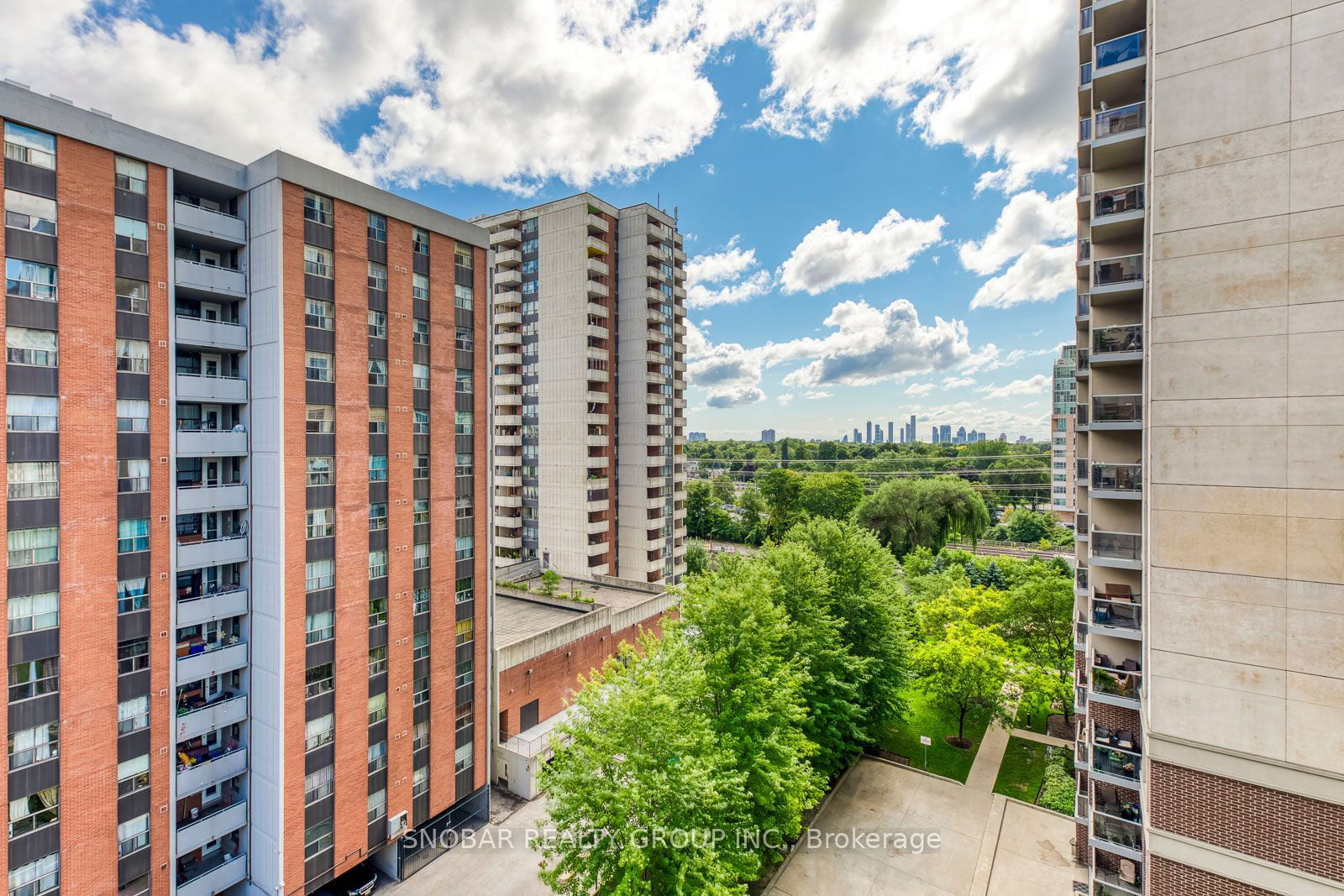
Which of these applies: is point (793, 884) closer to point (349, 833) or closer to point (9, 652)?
point (349, 833)

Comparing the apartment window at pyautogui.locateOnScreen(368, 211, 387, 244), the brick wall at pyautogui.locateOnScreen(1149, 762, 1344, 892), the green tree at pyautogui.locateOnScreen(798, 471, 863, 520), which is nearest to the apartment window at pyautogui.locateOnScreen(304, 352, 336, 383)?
the apartment window at pyautogui.locateOnScreen(368, 211, 387, 244)

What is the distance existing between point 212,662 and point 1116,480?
28286 millimetres

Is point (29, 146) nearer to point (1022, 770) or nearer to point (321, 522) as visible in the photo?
point (321, 522)

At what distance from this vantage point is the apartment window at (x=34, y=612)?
14.5 meters

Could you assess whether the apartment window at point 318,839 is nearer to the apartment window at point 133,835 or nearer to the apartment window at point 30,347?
the apartment window at point 133,835

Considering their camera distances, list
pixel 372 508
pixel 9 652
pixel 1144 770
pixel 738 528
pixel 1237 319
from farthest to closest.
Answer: pixel 738 528
pixel 372 508
pixel 9 652
pixel 1144 770
pixel 1237 319

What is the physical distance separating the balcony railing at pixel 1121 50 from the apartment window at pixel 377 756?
105 ft

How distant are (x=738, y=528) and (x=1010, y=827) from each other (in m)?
60.4

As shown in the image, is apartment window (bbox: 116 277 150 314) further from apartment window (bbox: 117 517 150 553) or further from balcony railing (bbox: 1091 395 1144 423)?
balcony railing (bbox: 1091 395 1144 423)

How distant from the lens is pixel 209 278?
1822cm

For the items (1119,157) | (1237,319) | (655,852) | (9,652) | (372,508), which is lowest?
(655,852)

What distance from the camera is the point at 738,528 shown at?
8244 cm

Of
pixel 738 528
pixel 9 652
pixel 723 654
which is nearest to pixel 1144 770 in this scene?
pixel 723 654

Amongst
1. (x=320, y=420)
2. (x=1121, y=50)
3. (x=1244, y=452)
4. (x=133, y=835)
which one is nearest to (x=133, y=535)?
(x=320, y=420)
